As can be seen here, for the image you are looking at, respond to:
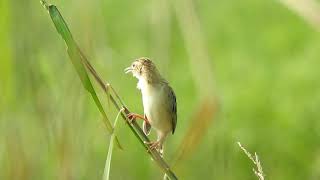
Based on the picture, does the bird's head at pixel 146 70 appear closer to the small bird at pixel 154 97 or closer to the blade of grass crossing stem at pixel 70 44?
the small bird at pixel 154 97

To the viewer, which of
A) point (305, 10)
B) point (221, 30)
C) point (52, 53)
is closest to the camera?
point (305, 10)

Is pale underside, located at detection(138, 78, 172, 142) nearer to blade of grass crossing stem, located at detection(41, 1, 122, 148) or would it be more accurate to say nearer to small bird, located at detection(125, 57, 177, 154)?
small bird, located at detection(125, 57, 177, 154)

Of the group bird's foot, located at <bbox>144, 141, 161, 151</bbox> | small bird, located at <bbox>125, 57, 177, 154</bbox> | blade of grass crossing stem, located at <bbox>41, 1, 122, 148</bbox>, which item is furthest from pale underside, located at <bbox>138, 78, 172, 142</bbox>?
blade of grass crossing stem, located at <bbox>41, 1, 122, 148</bbox>

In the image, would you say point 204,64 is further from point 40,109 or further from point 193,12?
point 40,109

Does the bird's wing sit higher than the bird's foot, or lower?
higher

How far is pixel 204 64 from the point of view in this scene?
5.45 ft

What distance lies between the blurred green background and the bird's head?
51mm

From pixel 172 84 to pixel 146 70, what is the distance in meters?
4.92

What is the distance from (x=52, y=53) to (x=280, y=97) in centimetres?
521

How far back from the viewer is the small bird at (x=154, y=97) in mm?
2578

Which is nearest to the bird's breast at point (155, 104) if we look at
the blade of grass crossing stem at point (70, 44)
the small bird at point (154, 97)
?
the small bird at point (154, 97)

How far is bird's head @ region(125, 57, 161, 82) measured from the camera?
101 inches

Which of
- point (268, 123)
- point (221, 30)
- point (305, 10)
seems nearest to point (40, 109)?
point (305, 10)

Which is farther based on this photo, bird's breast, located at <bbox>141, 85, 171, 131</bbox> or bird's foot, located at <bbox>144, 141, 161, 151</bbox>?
bird's breast, located at <bbox>141, 85, 171, 131</bbox>
